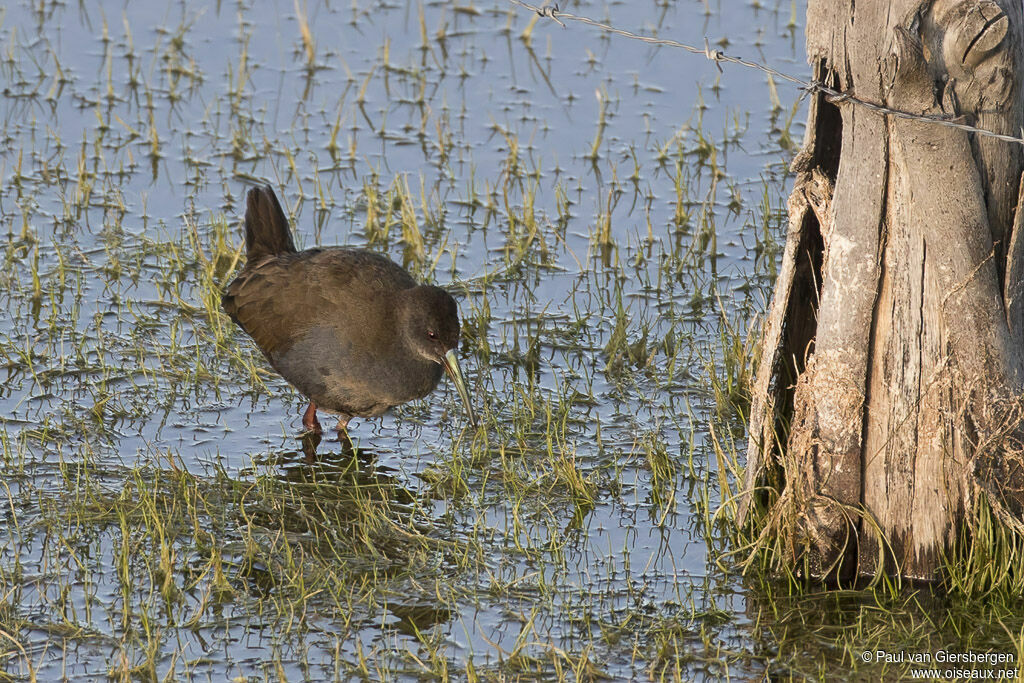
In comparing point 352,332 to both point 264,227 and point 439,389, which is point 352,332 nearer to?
point 439,389

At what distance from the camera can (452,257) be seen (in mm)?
8164

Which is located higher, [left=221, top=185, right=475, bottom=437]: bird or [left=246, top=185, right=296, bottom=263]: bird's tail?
[left=246, top=185, right=296, bottom=263]: bird's tail

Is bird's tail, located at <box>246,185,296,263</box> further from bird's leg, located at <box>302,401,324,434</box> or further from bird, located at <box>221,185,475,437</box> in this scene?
bird's leg, located at <box>302,401,324,434</box>

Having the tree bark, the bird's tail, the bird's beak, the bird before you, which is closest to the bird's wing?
the bird

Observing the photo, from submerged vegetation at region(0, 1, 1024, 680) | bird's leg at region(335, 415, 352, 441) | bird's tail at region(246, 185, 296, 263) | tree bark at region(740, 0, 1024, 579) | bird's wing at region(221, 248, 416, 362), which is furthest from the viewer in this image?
bird's tail at region(246, 185, 296, 263)

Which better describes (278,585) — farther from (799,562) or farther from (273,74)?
(273,74)

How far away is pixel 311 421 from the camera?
681 cm

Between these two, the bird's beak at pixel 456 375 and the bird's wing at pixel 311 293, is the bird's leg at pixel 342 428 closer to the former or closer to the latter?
the bird's wing at pixel 311 293

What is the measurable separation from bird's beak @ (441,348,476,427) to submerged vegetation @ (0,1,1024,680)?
0.11 meters

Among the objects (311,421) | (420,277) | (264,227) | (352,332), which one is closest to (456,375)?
(352,332)

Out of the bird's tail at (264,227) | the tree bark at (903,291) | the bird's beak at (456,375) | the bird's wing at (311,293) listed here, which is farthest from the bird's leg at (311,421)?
the tree bark at (903,291)

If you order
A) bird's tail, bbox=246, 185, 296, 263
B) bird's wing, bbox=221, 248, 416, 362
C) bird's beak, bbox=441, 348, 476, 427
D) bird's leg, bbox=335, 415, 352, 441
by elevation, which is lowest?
bird's leg, bbox=335, 415, 352, 441

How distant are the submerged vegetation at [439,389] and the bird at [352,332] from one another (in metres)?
0.27

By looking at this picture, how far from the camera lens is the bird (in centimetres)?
650
